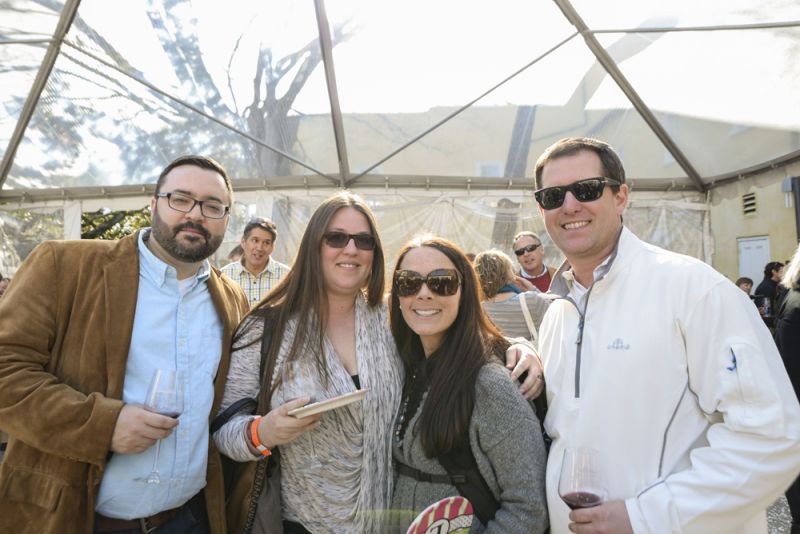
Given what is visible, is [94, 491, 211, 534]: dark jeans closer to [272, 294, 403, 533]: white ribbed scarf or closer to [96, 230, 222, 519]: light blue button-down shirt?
[96, 230, 222, 519]: light blue button-down shirt

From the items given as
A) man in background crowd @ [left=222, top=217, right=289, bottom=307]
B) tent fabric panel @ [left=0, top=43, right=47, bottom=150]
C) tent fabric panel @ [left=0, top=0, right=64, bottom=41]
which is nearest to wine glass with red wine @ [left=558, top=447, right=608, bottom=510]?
man in background crowd @ [left=222, top=217, right=289, bottom=307]

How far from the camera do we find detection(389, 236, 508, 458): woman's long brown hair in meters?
1.66

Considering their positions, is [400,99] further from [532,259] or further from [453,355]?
[453,355]

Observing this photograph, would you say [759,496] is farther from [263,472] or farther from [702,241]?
[702,241]

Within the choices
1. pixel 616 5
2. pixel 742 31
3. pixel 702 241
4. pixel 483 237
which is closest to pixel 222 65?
pixel 483 237

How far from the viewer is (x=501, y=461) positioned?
161cm

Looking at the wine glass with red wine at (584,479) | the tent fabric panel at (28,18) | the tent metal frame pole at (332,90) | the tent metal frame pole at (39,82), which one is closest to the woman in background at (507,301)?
the wine glass with red wine at (584,479)

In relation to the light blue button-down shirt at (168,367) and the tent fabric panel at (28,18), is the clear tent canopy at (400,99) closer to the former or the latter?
the tent fabric panel at (28,18)

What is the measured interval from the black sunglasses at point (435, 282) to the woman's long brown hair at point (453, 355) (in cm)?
8

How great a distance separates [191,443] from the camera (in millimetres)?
1834

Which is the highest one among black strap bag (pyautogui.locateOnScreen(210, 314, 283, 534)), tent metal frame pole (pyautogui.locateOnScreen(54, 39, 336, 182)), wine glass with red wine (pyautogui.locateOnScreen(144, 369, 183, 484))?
tent metal frame pole (pyautogui.locateOnScreen(54, 39, 336, 182))

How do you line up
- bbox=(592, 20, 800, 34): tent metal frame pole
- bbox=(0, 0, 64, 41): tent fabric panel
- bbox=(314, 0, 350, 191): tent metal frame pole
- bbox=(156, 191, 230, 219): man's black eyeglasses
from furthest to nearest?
bbox=(314, 0, 350, 191): tent metal frame pole
bbox=(0, 0, 64, 41): tent fabric panel
bbox=(592, 20, 800, 34): tent metal frame pole
bbox=(156, 191, 230, 219): man's black eyeglasses

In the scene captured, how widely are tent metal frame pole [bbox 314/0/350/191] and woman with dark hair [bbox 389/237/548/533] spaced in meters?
5.06

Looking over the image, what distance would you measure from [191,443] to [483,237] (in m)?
6.78
